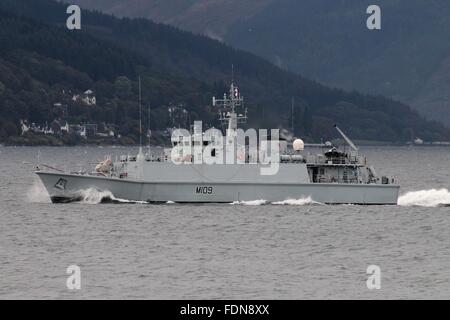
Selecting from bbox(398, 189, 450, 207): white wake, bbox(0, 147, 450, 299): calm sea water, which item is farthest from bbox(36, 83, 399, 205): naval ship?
bbox(398, 189, 450, 207): white wake

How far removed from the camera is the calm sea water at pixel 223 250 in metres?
50.8

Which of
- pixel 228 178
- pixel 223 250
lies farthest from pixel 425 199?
pixel 223 250

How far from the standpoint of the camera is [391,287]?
169 feet

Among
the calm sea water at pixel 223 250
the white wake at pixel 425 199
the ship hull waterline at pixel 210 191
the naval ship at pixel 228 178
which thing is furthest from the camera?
the white wake at pixel 425 199

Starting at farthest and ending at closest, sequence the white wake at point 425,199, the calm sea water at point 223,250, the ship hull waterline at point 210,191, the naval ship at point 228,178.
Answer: the white wake at point 425,199 < the ship hull waterline at point 210,191 < the naval ship at point 228,178 < the calm sea water at point 223,250

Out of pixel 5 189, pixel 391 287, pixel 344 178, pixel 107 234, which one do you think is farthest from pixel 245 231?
pixel 5 189

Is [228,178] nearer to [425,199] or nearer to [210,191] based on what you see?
[210,191]

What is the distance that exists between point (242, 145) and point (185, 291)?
29.5 meters

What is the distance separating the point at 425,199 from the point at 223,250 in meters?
31.0

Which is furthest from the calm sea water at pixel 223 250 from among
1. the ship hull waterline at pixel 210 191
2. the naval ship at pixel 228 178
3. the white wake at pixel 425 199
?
the naval ship at pixel 228 178

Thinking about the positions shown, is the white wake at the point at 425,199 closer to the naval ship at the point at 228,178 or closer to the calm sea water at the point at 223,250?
the calm sea water at the point at 223,250

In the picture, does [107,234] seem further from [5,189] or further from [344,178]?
[5,189]

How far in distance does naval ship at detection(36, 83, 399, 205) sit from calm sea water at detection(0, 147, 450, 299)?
2.71 feet

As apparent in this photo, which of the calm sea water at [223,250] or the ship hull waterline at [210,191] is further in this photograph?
the ship hull waterline at [210,191]
